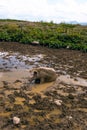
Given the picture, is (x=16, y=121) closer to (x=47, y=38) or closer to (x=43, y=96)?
(x=43, y=96)

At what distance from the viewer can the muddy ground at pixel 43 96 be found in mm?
9195

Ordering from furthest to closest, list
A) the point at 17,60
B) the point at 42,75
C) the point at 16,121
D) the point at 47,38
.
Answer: the point at 47,38, the point at 17,60, the point at 42,75, the point at 16,121

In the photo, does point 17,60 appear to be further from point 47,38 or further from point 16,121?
point 16,121

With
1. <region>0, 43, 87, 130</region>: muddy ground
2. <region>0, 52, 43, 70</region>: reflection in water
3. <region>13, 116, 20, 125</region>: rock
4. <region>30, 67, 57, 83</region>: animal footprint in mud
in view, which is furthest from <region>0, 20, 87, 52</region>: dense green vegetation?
<region>13, 116, 20, 125</region>: rock

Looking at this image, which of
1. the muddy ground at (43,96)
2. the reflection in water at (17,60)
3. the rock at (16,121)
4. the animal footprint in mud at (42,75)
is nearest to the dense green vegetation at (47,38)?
the reflection in water at (17,60)

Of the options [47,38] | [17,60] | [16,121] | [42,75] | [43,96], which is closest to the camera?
[16,121]

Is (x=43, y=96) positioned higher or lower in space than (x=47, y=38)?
lower

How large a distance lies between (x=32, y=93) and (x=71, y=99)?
58.4 inches

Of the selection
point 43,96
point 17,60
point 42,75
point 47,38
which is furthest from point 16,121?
point 47,38

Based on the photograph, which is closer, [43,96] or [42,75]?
[43,96]

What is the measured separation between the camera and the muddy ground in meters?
9.20

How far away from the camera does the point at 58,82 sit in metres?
13.5

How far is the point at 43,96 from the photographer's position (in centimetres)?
1143

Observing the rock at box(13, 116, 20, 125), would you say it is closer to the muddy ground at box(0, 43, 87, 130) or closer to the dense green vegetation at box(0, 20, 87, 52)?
the muddy ground at box(0, 43, 87, 130)
